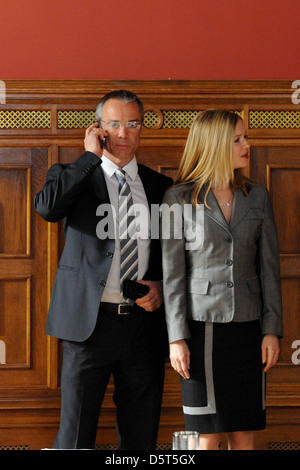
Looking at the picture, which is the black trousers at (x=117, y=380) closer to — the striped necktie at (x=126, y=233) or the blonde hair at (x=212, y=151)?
the striped necktie at (x=126, y=233)

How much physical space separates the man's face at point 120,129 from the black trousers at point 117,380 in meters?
0.60

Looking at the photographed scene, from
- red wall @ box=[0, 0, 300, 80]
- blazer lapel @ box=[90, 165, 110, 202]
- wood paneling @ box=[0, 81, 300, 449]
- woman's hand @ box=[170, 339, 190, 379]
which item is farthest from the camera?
red wall @ box=[0, 0, 300, 80]

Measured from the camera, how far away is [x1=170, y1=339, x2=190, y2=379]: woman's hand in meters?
2.12

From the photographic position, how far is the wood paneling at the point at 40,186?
281 cm

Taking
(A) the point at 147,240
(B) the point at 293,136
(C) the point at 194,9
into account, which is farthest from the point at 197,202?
(C) the point at 194,9

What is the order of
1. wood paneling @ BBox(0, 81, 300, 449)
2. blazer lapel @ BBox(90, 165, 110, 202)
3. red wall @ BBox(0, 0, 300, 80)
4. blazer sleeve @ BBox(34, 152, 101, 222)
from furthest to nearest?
red wall @ BBox(0, 0, 300, 80) → wood paneling @ BBox(0, 81, 300, 449) → blazer lapel @ BBox(90, 165, 110, 202) → blazer sleeve @ BBox(34, 152, 101, 222)

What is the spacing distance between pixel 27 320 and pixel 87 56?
1259 mm

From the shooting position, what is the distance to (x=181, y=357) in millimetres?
2121

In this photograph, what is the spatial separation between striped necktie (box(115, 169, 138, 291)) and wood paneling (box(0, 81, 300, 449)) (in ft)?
1.65

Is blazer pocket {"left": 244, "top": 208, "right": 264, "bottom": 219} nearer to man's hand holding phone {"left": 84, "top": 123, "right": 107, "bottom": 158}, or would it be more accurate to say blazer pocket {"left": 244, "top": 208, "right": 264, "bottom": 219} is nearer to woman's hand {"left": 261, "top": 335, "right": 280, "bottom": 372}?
woman's hand {"left": 261, "top": 335, "right": 280, "bottom": 372}

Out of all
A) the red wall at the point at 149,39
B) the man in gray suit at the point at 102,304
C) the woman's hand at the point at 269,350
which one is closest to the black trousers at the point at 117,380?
the man in gray suit at the point at 102,304

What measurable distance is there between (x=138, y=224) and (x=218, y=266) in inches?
14.6

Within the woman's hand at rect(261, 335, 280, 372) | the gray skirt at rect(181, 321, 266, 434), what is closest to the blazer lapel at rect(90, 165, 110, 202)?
the gray skirt at rect(181, 321, 266, 434)

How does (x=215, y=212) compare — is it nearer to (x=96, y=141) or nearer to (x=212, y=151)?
(x=212, y=151)
